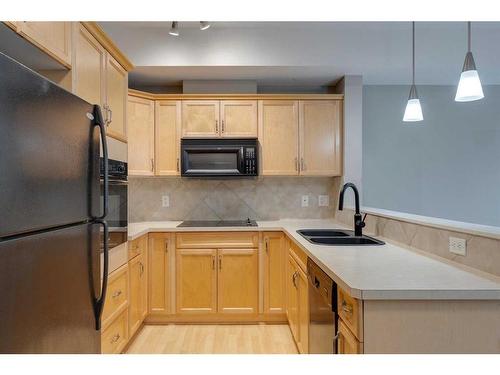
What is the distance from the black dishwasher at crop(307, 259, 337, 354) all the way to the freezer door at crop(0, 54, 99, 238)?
3.49 ft

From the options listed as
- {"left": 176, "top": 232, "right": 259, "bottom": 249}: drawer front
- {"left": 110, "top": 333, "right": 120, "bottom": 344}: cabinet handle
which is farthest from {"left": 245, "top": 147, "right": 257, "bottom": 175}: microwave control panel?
{"left": 110, "top": 333, "right": 120, "bottom": 344}: cabinet handle

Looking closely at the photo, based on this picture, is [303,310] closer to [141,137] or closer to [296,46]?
[141,137]

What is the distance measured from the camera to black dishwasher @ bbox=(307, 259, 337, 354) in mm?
1280

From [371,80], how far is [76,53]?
2.79 m

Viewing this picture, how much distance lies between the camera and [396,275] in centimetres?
119

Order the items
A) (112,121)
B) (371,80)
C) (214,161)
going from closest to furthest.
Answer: (112,121) < (214,161) < (371,80)

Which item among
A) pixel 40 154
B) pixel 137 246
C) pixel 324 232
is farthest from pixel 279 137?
pixel 40 154

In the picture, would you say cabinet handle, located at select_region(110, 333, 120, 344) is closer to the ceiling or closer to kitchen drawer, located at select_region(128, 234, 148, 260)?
kitchen drawer, located at select_region(128, 234, 148, 260)

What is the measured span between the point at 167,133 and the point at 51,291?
2257 millimetres

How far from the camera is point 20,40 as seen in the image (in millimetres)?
1177
